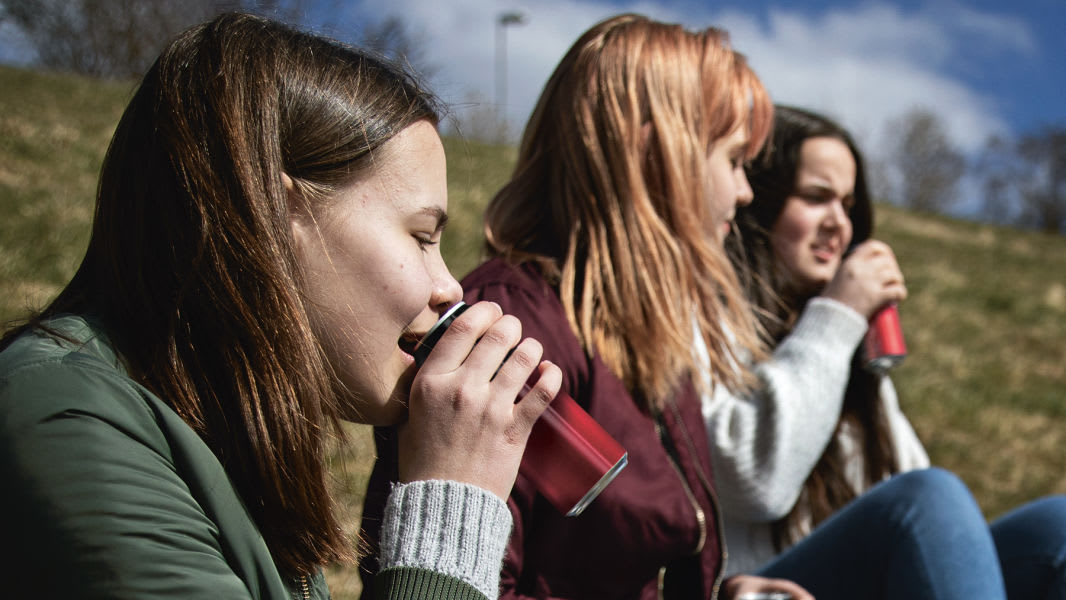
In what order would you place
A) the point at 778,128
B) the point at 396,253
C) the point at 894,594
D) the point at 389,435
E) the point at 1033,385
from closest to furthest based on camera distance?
1. the point at 396,253
2. the point at 389,435
3. the point at 894,594
4. the point at 778,128
5. the point at 1033,385

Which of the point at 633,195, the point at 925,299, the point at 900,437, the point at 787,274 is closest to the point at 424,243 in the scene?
the point at 633,195

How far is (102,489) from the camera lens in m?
1.03

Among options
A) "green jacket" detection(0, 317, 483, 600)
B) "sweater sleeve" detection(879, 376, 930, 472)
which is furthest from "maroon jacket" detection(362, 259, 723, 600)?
"sweater sleeve" detection(879, 376, 930, 472)

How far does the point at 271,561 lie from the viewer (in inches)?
47.9

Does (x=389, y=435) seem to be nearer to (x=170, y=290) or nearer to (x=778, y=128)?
(x=170, y=290)

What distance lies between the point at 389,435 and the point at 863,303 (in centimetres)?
154

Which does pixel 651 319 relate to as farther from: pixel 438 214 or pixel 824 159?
pixel 824 159

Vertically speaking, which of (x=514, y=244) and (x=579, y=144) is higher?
(x=579, y=144)

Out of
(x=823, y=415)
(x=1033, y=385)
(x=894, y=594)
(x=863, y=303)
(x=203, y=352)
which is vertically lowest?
(x=1033, y=385)

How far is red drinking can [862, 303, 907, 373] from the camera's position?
108 inches

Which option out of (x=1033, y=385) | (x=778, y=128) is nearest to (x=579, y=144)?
(x=778, y=128)

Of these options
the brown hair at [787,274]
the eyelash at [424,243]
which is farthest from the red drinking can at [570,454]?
the brown hair at [787,274]

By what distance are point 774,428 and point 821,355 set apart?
0.99ft

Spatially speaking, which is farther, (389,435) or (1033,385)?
(1033,385)
